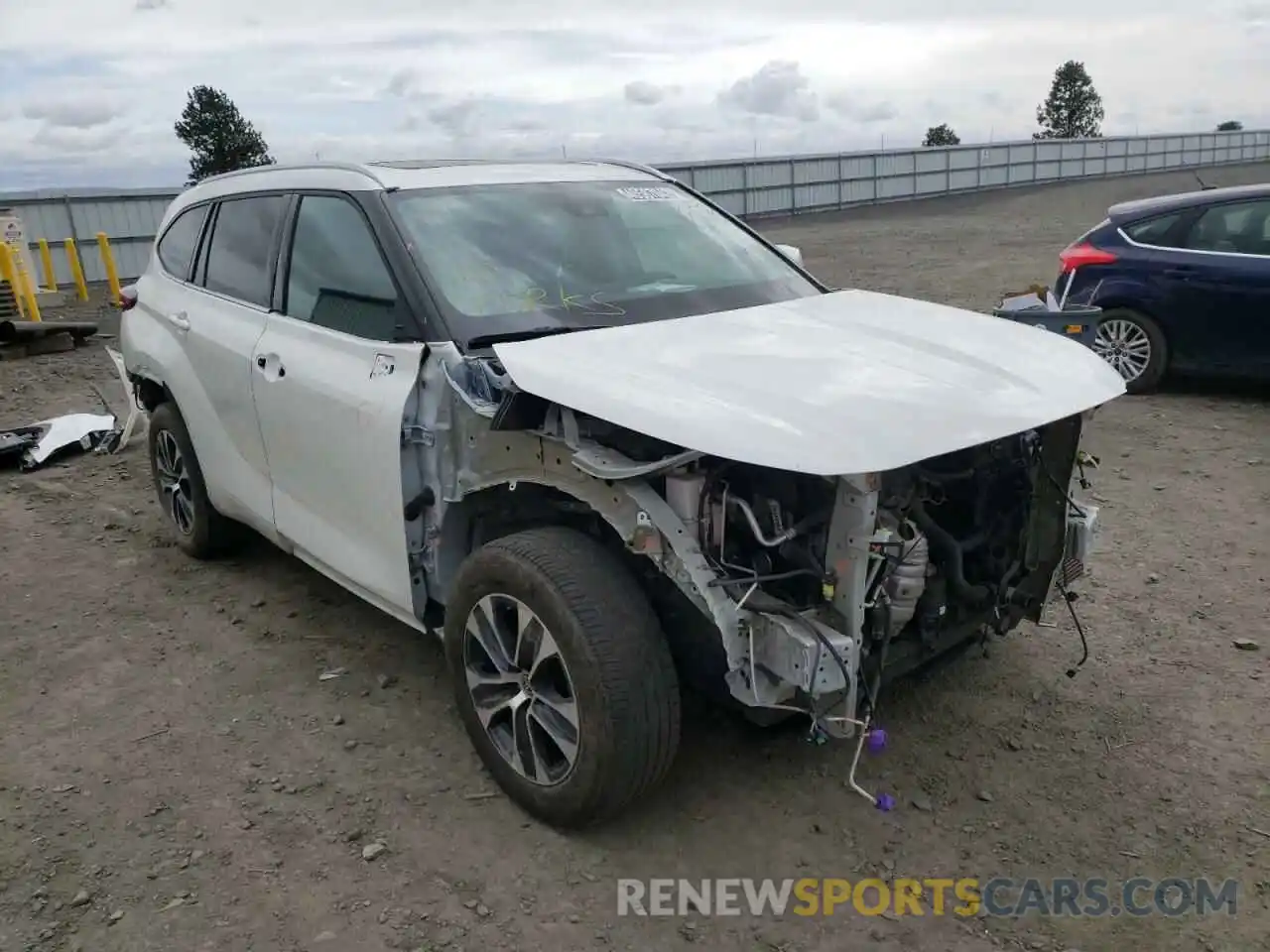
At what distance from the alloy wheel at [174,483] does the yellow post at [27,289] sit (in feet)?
34.3

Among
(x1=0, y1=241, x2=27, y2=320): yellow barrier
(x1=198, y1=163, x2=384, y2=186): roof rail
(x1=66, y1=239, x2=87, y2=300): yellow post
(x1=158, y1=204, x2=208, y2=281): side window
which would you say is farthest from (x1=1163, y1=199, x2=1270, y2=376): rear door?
(x1=66, y1=239, x2=87, y2=300): yellow post

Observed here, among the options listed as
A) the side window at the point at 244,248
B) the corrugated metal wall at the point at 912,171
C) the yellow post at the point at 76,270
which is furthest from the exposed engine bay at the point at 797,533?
the corrugated metal wall at the point at 912,171

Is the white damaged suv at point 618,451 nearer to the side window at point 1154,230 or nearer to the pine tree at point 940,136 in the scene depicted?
the side window at point 1154,230

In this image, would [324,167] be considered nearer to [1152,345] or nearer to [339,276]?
[339,276]

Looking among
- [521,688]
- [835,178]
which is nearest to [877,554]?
[521,688]

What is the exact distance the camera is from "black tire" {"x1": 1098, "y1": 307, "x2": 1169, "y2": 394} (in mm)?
7504

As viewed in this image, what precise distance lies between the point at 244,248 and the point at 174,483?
4.75ft

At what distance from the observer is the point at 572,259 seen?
3.67 meters

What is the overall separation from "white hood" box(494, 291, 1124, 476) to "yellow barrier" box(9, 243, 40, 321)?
13405mm

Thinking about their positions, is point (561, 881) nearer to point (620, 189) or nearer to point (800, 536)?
point (800, 536)

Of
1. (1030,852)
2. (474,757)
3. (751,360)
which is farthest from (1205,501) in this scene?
(474,757)

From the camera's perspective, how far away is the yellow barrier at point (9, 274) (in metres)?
13.2

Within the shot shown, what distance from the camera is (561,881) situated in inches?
110

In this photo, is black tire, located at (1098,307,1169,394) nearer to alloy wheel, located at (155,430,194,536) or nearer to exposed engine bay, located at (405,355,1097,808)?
exposed engine bay, located at (405,355,1097,808)
